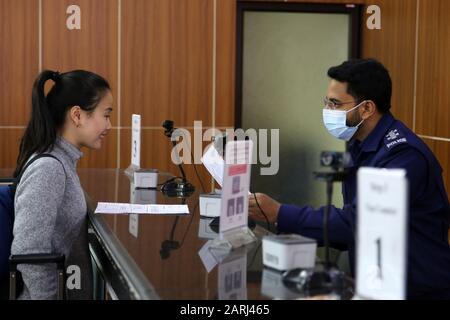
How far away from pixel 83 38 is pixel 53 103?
3.74m

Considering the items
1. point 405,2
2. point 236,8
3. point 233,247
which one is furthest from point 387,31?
point 233,247

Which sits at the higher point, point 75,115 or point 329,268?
point 75,115

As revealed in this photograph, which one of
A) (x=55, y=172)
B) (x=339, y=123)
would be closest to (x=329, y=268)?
(x=55, y=172)

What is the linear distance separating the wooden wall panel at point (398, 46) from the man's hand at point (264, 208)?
3.78 m

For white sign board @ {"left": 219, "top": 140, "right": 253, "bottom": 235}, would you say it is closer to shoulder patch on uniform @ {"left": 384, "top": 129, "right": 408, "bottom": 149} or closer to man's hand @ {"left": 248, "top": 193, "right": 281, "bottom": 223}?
man's hand @ {"left": 248, "top": 193, "right": 281, "bottom": 223}

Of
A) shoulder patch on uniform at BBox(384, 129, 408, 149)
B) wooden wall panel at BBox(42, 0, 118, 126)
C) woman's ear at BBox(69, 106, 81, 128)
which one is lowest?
shoulder patch on uniform at BBox(384, 129, 408, 149)

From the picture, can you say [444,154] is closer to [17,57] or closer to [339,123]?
[339,123]

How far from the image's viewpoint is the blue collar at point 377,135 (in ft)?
9.42

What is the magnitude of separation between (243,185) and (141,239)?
43 centimetres

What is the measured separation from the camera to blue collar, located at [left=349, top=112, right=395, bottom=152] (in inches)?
113

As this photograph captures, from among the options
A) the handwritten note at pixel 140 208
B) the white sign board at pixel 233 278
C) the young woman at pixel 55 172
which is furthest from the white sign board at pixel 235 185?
the handwritten note at pixel 140 208

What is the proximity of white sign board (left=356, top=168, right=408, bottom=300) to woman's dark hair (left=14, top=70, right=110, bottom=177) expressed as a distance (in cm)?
152

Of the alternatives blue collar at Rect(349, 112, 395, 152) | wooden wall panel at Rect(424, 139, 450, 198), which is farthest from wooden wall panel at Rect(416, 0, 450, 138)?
blue collar at Rect(349, 112, 395, 152)

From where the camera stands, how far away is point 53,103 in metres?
2.90
